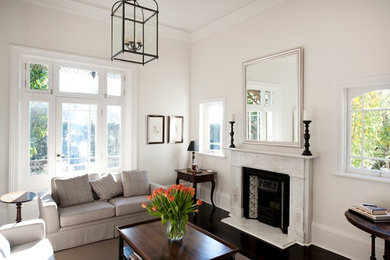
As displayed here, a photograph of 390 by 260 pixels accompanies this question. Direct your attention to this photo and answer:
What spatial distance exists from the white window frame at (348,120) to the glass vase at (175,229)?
2083 mm

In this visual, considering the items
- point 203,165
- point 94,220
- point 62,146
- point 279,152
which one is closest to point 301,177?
point 279,152

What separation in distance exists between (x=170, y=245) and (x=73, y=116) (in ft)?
10.3

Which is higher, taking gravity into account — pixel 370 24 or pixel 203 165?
pixel 370 24

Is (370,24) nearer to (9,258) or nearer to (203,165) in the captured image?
(203,165)

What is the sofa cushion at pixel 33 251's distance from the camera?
2.25 meters

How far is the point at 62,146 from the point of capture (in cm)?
440

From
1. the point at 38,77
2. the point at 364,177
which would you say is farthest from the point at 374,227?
the point at 38,77

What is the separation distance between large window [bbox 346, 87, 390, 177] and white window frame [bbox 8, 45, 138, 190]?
11.9ft

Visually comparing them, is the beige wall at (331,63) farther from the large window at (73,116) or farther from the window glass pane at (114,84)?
the large window at (73,116)

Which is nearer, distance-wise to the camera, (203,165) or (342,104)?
(342,104)

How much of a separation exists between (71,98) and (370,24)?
4.50 metres

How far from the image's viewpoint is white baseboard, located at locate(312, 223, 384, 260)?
2.88 m

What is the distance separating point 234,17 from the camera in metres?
4.66

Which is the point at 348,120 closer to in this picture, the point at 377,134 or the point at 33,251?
the point at 377,134
